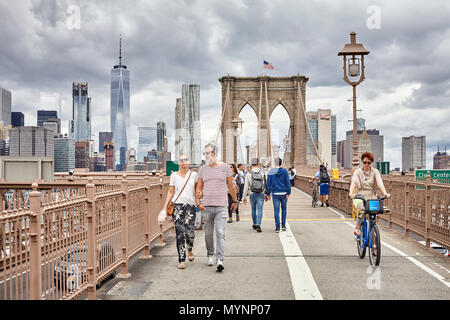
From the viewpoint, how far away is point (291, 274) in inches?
238

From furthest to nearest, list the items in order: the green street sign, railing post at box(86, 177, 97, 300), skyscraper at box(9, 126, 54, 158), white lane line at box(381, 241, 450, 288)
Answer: skyscraper at box(9, 126, 54, 158) < the green street sign < white lane line at box(381, 241, 450, 288) < railing post at box(86, 177, 97, 300)

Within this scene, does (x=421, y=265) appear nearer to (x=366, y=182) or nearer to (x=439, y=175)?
(x=366, y=182)

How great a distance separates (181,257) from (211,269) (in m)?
0.48

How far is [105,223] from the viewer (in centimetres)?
566

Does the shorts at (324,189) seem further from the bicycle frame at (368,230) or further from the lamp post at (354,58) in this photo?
the bicycle frame at (368,230)

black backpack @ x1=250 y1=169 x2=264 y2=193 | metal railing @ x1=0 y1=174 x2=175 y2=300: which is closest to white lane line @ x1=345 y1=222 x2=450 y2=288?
black backpack @ x1=250 y1=169 x2=264 y2=193

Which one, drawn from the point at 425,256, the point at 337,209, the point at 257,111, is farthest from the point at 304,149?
→ the point at 425,256

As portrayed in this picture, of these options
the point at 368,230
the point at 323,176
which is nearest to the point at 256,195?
the point at 368,230

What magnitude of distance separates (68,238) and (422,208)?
22.0 feet

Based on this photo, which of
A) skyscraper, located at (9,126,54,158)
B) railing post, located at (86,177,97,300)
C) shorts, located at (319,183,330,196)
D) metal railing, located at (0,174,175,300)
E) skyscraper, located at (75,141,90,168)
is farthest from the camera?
skyscraper, located at (9,126,54,158)

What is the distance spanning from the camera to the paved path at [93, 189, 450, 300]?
17.0ft

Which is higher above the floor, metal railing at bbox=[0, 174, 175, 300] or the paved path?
metal railing at bbox=[0, 174, 175, 300]

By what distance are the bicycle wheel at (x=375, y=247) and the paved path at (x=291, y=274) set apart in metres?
0.15

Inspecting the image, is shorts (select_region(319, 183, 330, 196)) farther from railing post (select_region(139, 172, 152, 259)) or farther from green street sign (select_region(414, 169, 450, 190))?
railing post (select_region(139, 172, 152, 259))
